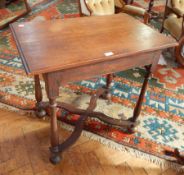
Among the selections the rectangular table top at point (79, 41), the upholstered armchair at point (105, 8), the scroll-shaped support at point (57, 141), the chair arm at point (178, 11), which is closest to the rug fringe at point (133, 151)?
the scroll-shaped support at point (57, 141)

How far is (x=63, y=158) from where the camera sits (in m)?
1.43

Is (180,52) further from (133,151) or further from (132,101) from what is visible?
(133,151)

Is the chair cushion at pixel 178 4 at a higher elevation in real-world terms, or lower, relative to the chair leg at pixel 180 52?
higher

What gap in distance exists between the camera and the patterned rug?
1.59 metres

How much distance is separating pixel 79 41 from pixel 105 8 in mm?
1662

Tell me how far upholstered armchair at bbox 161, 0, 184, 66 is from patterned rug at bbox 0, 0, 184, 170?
0.21 m

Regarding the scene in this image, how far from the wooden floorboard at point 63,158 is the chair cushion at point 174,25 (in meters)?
1.71

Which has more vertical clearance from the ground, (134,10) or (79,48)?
(79,48)

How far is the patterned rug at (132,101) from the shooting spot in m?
1.59

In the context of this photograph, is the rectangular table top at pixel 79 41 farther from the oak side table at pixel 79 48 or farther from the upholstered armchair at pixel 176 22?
the upholstered armchair at pixel 176 22

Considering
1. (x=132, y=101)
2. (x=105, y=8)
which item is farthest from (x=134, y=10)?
(x=132, y=101)

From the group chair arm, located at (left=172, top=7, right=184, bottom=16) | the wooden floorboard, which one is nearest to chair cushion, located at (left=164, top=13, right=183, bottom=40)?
chair arm, located at (left=172, top=7, right=184, bottom=16)

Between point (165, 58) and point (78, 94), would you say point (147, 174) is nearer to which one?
point (78, 94)

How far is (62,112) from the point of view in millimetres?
1776
